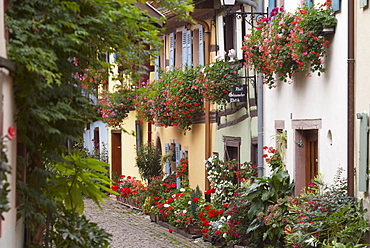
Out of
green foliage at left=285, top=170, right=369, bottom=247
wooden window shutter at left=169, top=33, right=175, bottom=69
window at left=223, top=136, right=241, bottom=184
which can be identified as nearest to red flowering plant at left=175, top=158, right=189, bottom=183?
window at left=223, top=136, right=241, bottom=184

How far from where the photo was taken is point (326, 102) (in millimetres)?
10898

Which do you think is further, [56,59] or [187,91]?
[187,91]

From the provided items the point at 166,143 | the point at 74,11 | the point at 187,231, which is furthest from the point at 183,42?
the point at 74,11

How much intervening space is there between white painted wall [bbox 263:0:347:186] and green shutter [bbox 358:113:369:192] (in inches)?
30.9

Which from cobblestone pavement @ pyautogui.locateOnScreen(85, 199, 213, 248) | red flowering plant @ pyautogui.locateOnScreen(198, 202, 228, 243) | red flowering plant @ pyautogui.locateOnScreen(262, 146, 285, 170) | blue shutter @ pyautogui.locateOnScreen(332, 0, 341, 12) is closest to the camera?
blue shutter @ pyautogui.locateOnScreen(332, 0, 341, 12)

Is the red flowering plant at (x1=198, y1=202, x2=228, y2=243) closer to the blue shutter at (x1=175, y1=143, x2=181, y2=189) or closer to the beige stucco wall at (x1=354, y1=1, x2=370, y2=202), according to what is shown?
the blue shutter at (x1=175, y1=143, x2=181, y2=189)

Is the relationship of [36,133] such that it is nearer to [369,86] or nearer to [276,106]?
[369,86]

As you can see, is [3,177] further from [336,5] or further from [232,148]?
[232,148]

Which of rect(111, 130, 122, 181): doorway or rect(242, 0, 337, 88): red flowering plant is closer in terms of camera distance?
rect(242, 0, 337, 88): red flowering plant

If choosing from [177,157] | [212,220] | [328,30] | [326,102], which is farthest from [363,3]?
[177,157]

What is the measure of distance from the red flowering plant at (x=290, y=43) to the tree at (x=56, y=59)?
3.95 m

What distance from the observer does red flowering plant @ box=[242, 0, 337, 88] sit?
407 inches

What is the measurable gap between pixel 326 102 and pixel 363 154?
1.78 meters

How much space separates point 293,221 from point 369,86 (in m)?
2.61
